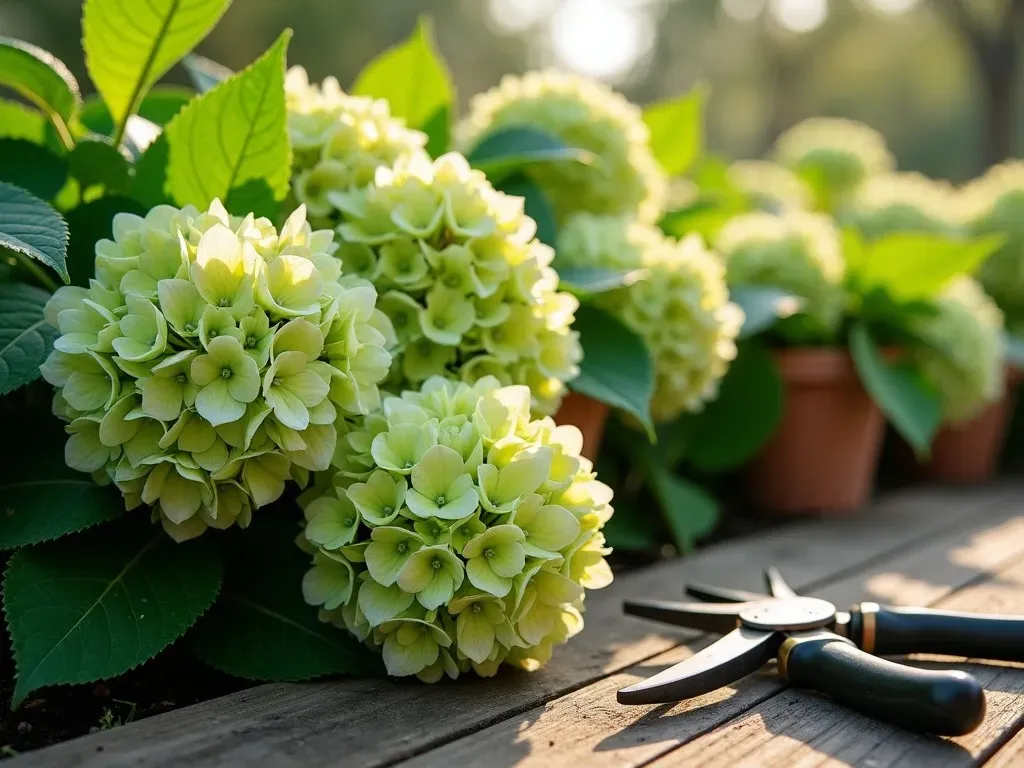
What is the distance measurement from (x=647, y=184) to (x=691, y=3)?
16.0 m

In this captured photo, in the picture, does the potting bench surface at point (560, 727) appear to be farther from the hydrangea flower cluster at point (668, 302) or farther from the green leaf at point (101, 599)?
the hydrangea flower cluster at point (668, 302)

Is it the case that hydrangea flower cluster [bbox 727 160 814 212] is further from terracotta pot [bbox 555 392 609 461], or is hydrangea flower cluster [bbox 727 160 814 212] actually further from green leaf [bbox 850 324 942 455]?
terracotta pot [bbox 555 392 609 461]

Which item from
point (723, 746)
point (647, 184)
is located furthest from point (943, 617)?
point (647, 184)

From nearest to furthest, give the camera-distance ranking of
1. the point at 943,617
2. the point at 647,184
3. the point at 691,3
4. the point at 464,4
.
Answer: the point at 943,617
the point at 647,184
the point at 464,4
the point at 691,3

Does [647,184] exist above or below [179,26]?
below

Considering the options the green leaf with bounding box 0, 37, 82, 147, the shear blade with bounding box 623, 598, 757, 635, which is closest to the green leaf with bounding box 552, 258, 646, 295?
the shear blade with bounding box 623, 598, 757, 635

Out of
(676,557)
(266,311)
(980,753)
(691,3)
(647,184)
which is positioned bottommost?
(980,753)

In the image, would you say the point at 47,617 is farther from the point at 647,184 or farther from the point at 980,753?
the point at 647,184

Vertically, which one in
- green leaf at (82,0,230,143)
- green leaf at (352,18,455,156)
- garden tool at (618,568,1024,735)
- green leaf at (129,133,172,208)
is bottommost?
garden tool at (618,568,1024,735)

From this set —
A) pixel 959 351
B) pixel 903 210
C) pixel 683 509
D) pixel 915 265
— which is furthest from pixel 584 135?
pixel 903 210

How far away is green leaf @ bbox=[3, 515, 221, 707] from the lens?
2.37 ft

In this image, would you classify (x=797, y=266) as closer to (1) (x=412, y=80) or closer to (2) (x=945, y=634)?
(1) (x=412, y=80)

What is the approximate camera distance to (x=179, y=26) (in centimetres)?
97

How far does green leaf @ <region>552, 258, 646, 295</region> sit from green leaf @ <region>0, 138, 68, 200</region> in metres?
0.55
